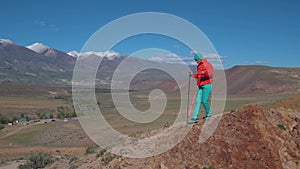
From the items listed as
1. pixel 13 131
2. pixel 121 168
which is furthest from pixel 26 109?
pixel 121 168

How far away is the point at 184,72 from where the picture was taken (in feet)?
30.9

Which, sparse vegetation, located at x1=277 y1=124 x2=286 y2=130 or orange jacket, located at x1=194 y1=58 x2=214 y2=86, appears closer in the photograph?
orange jacket, located at x1=194 y1=58 x2=214 y2=86

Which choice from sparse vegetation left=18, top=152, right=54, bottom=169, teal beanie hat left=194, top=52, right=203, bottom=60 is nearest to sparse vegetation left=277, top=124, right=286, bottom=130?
teal beanie hat left=194, top=52, right=203, bottom=60

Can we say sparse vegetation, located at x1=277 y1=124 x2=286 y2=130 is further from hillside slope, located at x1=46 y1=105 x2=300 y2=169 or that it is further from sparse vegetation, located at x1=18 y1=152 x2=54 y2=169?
sparse vegetation, located at x1=18 y1=152 x2=54 y2=169

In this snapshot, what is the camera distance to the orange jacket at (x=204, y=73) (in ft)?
25.7

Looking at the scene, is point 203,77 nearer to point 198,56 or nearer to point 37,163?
point 198,56

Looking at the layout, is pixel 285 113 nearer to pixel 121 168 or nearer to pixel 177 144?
pixel 177 144

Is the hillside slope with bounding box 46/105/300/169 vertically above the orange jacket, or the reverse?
the orange jacket

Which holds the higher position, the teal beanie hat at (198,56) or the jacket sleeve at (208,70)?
the teal beanie hat at (198,56)

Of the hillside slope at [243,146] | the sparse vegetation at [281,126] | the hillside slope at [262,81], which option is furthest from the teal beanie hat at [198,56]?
the hillside slope at [262,81]

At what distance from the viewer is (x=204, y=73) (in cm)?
789

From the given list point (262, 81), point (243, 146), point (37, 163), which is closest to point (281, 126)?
point (243, 146)

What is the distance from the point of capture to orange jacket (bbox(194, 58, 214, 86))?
25.7 ft

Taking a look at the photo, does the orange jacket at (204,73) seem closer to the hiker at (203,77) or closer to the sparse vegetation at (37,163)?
the hiker at (203,77)
